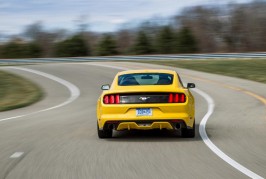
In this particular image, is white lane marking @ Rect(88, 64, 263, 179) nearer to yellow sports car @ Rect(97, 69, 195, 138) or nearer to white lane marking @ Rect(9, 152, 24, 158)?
yellow sports car @ Rect(97, 69, 195, 138)

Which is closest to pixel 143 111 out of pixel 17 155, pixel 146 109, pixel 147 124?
pixel 146 109

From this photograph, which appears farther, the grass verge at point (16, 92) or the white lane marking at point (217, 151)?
the grass verge at point (16, 92)

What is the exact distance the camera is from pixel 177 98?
9539 mm

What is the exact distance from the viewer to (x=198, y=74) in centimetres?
3241

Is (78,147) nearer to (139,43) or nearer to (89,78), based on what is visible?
(89,78)

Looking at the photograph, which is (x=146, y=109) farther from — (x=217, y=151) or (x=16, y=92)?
(x=16, y=92)

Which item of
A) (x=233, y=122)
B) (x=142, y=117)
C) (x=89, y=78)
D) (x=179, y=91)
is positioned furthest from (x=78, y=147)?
(x=89, y=78)

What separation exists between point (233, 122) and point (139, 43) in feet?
172

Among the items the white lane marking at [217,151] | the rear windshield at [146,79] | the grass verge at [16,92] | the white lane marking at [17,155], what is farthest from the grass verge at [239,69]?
the white lane marking at [17,155]

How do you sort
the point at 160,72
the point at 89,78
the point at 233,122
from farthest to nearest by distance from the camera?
1. the point at 89,78
2. the point at 233,122
3. the point at 160,72

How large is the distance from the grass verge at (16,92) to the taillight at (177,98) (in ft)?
33.1

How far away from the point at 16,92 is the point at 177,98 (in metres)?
17.0

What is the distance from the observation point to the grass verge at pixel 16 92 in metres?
20.2

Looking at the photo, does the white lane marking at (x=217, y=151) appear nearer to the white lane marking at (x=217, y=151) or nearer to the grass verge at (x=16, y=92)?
the white lane marking at (x=217, y=151)
